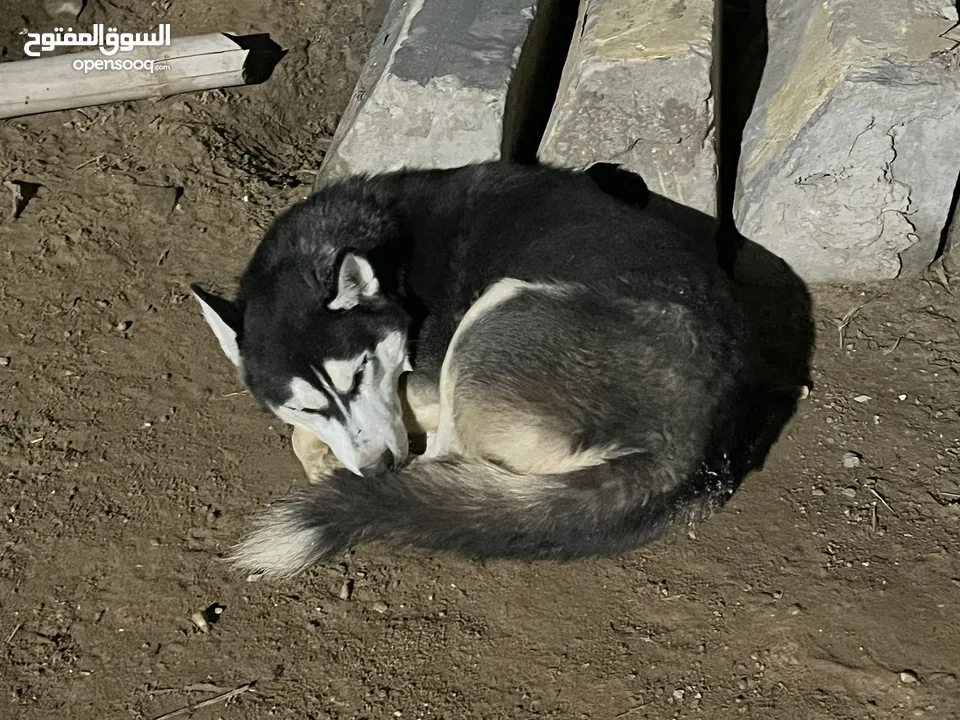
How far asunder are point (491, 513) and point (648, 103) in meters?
2.29

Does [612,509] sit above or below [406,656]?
above

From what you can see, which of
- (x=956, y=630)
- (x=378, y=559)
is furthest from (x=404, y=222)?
(x=956, y=630)


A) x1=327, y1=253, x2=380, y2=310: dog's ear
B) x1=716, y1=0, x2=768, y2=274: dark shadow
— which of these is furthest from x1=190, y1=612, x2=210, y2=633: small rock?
x1=716, y1=0, x2=768, y2=274: dark shadow

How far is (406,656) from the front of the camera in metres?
3.58

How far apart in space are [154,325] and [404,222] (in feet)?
5.53

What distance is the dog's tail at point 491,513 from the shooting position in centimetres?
339

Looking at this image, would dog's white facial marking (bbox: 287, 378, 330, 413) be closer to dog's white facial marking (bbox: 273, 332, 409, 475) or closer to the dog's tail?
dog's white facial marking (bbox: 273, 332, 409, 475)

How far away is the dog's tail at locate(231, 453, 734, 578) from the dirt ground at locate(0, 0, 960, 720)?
0.39 m

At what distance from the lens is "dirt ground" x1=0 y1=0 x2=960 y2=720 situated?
3.41 metres

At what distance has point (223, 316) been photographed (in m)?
3.81

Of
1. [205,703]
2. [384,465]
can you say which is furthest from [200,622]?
[384,465]

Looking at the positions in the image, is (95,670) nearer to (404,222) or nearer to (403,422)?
(403,422)

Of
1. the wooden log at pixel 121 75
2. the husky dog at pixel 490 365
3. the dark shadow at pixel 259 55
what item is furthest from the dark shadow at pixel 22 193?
the husky dog at pixel 490 365

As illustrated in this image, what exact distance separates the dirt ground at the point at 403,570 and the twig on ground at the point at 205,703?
27 millimetres
